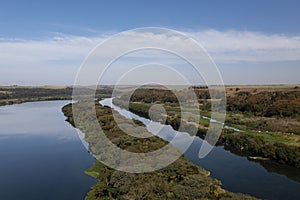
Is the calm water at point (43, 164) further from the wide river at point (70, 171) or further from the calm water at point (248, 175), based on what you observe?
the calm water at point (248, 175)

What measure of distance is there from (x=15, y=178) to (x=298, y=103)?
2851cm

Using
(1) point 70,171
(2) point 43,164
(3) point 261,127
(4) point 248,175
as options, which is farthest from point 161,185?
(3) point 261,127

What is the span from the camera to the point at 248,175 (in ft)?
47.5

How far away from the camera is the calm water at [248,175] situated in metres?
12.4

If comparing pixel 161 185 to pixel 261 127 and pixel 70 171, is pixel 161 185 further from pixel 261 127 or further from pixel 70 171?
pixel 261 127

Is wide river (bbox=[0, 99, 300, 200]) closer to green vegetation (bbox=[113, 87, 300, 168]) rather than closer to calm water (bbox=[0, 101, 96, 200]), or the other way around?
calm water (bbox=[0, 101, 96, 200])

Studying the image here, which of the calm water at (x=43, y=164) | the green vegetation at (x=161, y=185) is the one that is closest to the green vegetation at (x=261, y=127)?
the green vegetation at (x=161, y=185)

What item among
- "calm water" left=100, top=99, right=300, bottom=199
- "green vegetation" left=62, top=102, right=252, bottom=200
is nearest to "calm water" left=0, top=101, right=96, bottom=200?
"green vegetation" left=62, top=102, right=252, bottom=200

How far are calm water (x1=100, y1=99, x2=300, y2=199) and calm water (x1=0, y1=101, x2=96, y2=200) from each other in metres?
6.27

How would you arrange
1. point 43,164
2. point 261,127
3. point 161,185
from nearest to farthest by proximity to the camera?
point 161,185
point 43,164
point 261,127

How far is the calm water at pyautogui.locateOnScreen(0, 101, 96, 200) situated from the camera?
12.3 meters

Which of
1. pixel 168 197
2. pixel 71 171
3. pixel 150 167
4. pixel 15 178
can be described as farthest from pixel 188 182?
pixel 15 178

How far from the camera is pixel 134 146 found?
13.9 meters

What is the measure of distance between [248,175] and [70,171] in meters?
9.23
